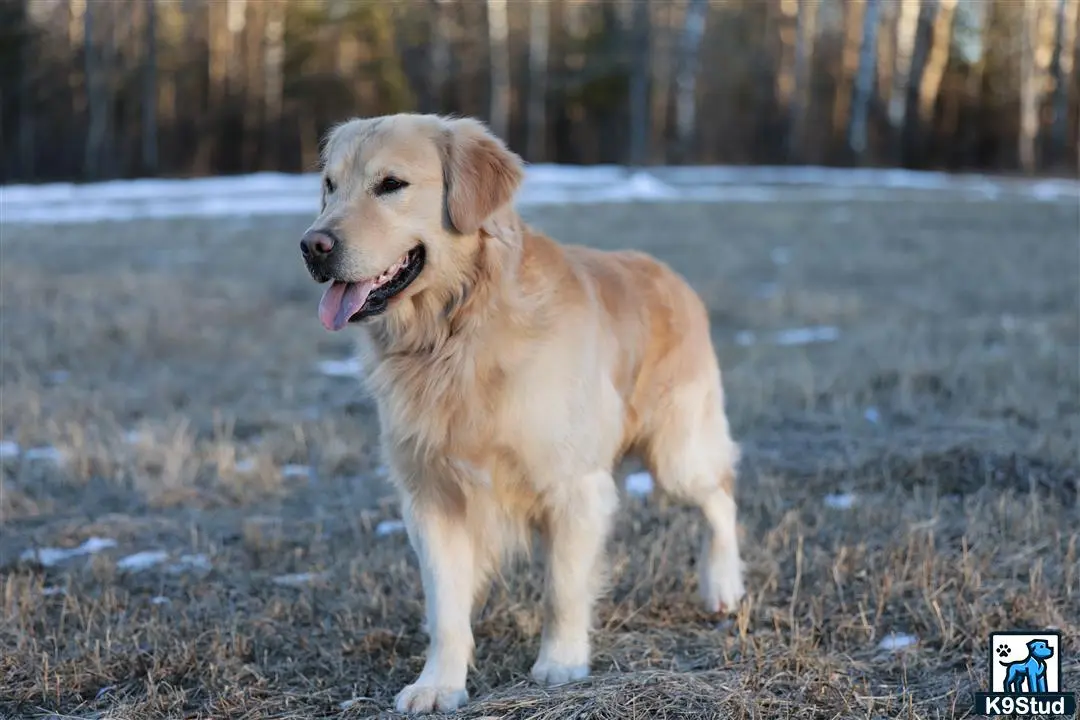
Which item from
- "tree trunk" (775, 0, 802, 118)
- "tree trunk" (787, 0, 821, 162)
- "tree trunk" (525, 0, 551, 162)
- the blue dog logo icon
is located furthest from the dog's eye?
Result: "tree trunk" (775, 0, 802, 118)

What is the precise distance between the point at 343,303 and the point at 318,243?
0.19m

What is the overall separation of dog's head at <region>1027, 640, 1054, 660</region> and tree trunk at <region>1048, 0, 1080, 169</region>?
3004cm

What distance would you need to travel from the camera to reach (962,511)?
450 centimetres

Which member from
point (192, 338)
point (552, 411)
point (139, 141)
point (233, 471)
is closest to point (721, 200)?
point (192, 338)

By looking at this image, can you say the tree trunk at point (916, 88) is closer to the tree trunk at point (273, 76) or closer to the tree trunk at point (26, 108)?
the tree trunk at point (273, 76)

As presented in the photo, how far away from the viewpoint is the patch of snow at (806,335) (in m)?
8.23

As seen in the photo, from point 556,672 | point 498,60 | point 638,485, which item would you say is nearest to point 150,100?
point 498,60

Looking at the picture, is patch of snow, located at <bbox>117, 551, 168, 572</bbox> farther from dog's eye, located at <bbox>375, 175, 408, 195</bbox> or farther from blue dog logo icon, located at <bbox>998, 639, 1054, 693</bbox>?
blue dog logo icon, located at <bbox>998, 639, 1054, 693</bbox>

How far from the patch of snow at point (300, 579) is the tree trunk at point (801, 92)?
29936mm

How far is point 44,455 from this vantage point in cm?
543

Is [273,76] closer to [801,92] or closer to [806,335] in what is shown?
[801,92]

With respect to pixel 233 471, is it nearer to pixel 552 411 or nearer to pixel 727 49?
pixel 552 411

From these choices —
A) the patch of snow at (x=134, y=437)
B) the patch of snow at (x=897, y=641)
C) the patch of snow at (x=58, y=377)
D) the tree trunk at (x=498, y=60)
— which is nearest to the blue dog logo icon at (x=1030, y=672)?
the patch of snow at (x=897, y=641)

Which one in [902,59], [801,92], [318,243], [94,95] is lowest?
[318,243]
